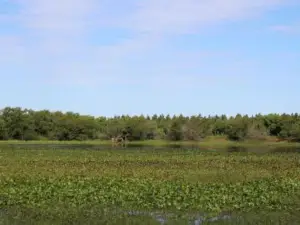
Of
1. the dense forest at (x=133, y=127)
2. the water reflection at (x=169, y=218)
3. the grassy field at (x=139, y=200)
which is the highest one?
the dense forest at (x=133, y=127)

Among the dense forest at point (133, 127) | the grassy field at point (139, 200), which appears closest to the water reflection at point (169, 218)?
the grassy field at point (139, 200)

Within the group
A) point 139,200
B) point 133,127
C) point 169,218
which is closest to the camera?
point 169,218

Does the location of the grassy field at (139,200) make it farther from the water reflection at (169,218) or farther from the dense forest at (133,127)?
the dense forest at (133,127)

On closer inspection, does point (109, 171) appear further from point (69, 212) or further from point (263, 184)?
point (69, 212)

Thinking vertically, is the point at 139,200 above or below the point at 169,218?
above

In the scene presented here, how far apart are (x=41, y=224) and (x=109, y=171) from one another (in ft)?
55.3

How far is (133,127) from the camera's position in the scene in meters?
134

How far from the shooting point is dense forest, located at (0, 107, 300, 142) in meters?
126

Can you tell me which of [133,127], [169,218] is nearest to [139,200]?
[169,218]

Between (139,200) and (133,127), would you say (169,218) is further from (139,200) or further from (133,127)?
(133,127)

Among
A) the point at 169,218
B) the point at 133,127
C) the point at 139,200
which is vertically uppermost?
the point at 133,127

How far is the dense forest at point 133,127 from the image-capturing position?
412 feet

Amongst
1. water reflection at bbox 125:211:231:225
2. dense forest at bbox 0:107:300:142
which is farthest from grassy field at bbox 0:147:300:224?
dense forest at bbox 0:107:300:142

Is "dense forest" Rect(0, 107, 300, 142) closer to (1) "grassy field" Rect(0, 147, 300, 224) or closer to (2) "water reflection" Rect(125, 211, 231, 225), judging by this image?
(1) "grassy field" Rect(0, 147, 300, 224)
